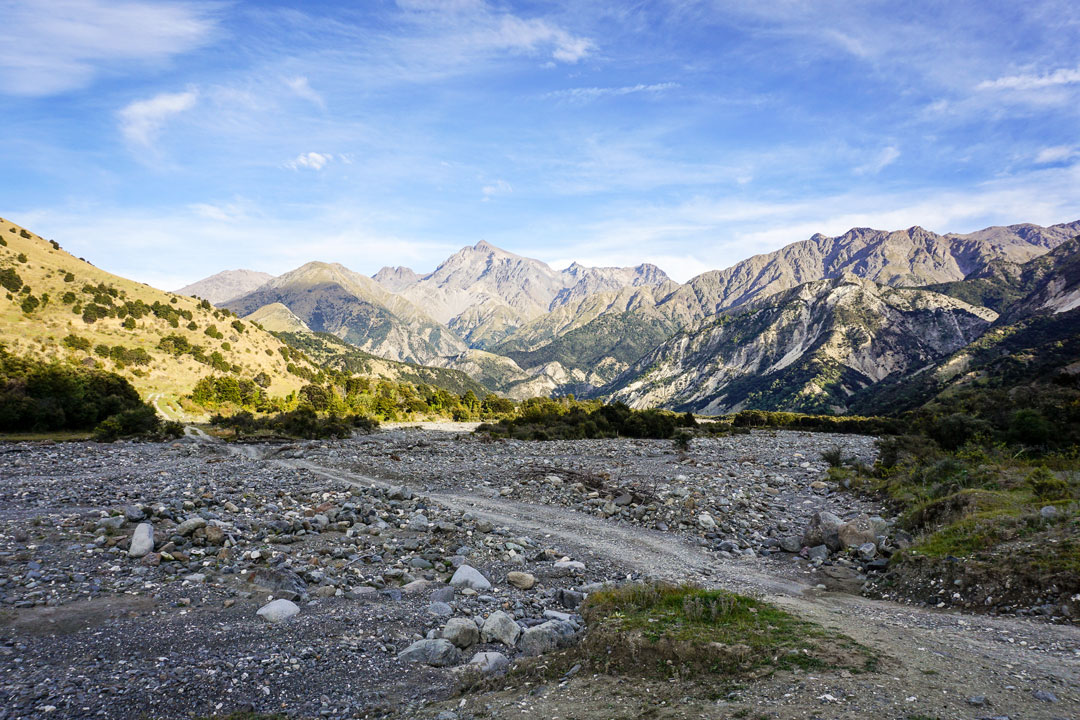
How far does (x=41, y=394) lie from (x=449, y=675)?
60.1 m

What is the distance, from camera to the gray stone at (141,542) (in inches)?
438

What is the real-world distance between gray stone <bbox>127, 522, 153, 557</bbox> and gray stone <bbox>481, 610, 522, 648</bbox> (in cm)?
847

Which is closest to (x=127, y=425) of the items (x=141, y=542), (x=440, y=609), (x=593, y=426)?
(x=141, y=542)

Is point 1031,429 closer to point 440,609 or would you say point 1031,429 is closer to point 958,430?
point 958,430

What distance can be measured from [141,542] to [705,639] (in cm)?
1262

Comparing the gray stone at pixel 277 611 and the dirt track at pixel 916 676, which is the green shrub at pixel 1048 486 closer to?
the dirt track at pixel 916 676

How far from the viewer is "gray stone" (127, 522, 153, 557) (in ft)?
36.5

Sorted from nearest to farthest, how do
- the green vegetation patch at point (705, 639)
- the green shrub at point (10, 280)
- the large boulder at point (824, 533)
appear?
the green vegetation patch at point (705, 639)
the large boulder at point (824, 533)
the green shrub at point (10, 280)

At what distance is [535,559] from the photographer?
14.4 meters

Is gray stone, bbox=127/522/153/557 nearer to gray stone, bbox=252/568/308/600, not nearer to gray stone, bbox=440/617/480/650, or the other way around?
gray stone, bbox=252/568/308/600

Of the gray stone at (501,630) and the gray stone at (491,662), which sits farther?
the gray stone at (501,630)

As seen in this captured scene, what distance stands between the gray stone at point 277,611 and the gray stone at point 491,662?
12.6ft

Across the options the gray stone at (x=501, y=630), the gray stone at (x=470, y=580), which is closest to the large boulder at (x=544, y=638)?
the gray stone at (x=501, y=630)

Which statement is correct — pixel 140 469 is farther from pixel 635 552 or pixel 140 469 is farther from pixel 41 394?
pixel 41 394
